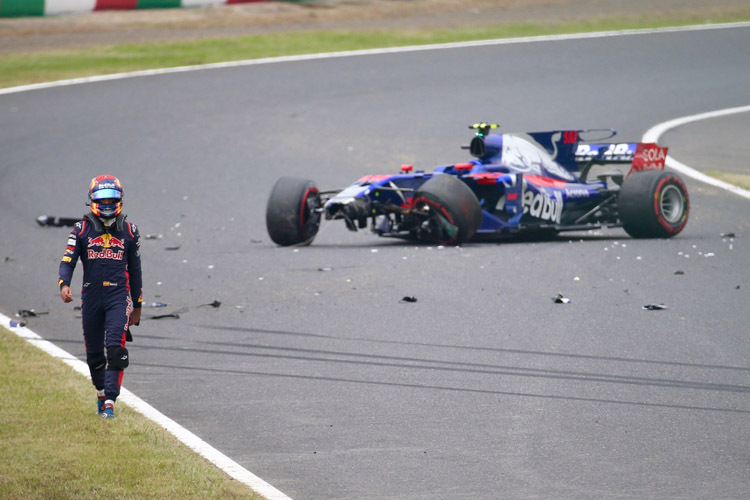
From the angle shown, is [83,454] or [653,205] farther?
[653,205]

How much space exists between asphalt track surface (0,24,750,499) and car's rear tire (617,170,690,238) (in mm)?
193

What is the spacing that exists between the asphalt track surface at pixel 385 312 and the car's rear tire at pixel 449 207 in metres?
0.24

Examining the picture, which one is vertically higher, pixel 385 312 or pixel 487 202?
pixel 487 202

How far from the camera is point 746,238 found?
14188 millimetres

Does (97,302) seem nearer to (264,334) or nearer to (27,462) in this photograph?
(27,462)

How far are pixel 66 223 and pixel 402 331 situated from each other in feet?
21.3

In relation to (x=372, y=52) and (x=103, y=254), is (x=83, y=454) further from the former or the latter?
(x=372, y=52)

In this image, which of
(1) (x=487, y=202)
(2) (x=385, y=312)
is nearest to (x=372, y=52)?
(1) (x=487, y=202)

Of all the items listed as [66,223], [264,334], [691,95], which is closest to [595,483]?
[264,334]

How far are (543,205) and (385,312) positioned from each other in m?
3.97

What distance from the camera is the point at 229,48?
27.2 m

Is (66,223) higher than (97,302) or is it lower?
lower

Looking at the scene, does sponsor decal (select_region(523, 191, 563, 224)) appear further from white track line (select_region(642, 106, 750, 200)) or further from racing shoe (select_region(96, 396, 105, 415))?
racing shoe (select_region(96, 396, 105, 415))

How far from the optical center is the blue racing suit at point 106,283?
297 inches
